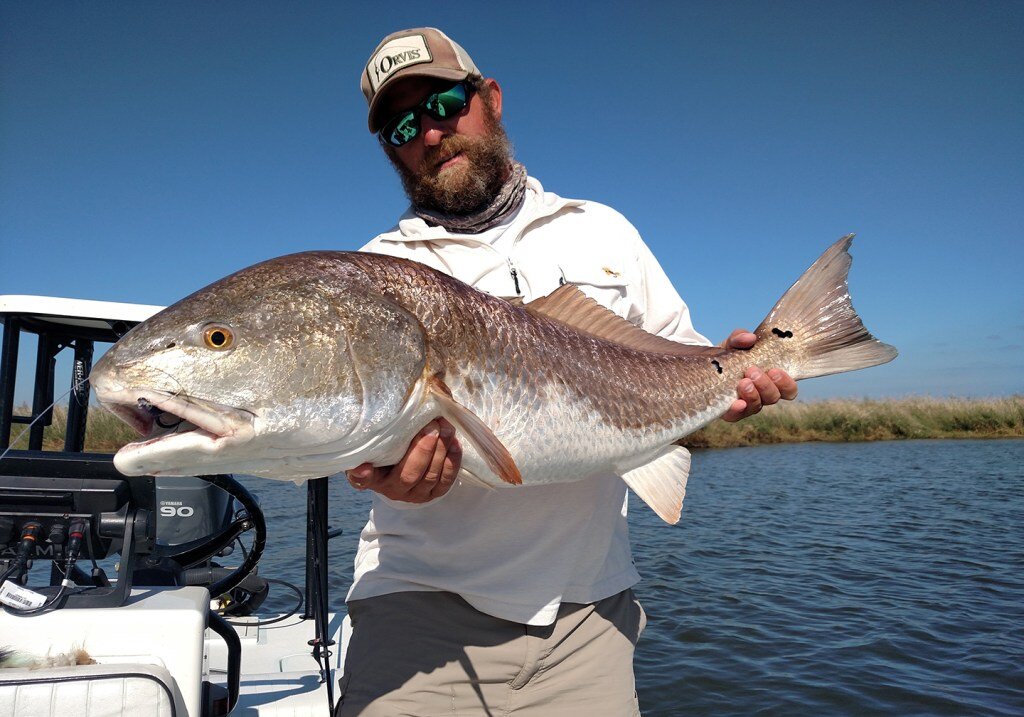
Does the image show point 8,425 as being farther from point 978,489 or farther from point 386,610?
point 978,489

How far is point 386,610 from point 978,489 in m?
19.8

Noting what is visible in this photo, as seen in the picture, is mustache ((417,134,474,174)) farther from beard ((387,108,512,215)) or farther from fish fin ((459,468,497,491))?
fish fin ((459,468,497,491))

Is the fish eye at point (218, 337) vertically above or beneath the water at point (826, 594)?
above

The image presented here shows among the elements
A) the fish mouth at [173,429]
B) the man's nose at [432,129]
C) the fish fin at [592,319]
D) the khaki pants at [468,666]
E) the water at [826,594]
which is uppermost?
the man's nose at [432,129]

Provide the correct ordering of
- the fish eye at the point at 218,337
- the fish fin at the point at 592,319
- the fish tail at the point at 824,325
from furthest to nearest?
the fish tail at the point at 824,325 < the fish fin at the point at 592,319 < the fish eye at the point at 218,337

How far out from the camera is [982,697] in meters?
6.72

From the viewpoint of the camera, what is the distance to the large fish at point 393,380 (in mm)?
1722

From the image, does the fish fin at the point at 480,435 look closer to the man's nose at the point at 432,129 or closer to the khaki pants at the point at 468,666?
the khaki pants at the point at 468,666

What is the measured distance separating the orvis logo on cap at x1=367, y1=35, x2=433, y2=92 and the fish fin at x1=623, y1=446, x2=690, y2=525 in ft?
6.96

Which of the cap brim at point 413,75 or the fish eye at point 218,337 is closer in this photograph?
the fish eye at point 218,337

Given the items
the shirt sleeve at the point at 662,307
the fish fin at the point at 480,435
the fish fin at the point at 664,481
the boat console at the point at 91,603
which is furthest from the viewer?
the shirt sleeve at the point at 662,307

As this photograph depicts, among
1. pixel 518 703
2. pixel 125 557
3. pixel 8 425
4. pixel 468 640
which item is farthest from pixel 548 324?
pixel 8 425

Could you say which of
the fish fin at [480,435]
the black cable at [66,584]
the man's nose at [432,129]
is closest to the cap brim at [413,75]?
the man's nose at [432,129]

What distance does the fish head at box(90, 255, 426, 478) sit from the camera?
1.69 metres
